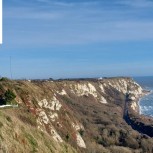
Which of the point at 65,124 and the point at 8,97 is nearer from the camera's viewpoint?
the point at 8,97

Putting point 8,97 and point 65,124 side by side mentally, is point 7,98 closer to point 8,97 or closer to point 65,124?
point 8,97

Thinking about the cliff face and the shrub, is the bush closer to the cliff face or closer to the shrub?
the shrub

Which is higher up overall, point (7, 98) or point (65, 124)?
point (7, 98)

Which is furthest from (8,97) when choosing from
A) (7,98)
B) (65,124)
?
(65,124)

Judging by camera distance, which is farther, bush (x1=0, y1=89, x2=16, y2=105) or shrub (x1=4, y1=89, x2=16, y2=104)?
shrub (x1=4, y1=89, x2=16, y2=104)

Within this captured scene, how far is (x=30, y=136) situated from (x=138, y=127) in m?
64.0

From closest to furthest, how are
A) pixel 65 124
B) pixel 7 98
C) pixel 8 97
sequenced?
pixel 8 97
pixel 7 98
pixel 65 124

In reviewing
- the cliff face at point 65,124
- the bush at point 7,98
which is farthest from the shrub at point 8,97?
the cliff face at point 65,124

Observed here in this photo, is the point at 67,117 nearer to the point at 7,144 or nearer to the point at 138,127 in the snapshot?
the point at 138,127

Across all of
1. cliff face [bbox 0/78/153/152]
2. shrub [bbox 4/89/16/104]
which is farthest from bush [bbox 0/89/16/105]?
cliff face [bbox 0/78/153/152]

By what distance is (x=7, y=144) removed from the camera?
3014cm

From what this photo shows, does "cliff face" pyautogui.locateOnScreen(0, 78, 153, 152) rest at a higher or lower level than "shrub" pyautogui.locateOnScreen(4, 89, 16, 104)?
lower

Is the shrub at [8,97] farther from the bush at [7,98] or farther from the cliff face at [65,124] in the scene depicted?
the cliff face at [65,124]

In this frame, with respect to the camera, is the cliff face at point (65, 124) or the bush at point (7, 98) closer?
the bush at point (7, 98)
